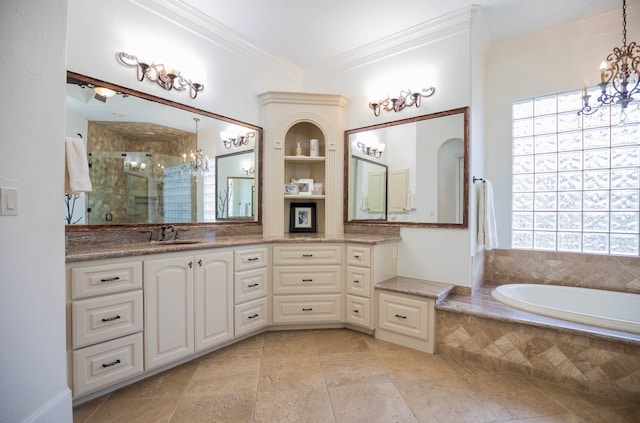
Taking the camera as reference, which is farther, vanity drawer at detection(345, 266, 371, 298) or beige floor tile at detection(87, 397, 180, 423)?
vanity drawer at detection(345, 266, 371, 298)

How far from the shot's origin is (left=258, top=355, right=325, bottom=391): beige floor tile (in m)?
1.90

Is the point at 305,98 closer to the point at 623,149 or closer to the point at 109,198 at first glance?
the point at 109,198

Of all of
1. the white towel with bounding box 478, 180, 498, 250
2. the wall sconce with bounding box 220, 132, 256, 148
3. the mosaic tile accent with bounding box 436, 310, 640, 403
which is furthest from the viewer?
the wall sconce with bounding box 220, 132, 256, 148

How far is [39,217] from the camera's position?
1337 millimetres

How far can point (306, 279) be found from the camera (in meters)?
2.75

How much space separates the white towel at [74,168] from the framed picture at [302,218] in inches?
79.3

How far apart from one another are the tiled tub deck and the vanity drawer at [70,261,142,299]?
220 centimetres

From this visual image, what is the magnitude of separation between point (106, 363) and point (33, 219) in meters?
0.95

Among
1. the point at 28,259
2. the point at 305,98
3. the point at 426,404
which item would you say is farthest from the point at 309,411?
the point at 305,98

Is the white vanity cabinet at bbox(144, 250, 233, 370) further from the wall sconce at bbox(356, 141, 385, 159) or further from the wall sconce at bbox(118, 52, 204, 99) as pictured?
the wall sconce at bbox(356, 141, 385, 159)

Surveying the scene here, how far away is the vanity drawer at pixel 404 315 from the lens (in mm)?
2342

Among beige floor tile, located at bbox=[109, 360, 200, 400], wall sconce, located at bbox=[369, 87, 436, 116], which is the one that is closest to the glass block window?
wall sconce, located at bbox=[369, 87, 436, 116]

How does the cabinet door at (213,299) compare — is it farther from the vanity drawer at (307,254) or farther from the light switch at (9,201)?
the light switch at (9,201)

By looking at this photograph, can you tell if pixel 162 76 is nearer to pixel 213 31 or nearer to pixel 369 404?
pixel 213 31
